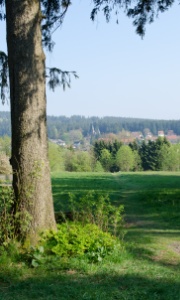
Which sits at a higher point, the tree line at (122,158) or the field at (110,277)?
the field at (110,277)

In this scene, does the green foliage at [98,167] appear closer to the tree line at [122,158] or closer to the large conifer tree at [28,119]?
the tree line at [122,158]

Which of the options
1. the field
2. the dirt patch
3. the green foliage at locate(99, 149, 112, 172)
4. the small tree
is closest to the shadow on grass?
the field

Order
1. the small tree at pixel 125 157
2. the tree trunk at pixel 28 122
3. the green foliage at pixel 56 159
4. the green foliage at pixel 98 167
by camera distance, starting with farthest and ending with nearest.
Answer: the green foliage at pixel 56 159
the small tree at pixel 125 157
the green foliage at pixel 98 167
the tree trunk at pixel 28 122

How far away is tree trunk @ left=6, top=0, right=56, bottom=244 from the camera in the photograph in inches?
246

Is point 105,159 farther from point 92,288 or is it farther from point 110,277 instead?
point 92,288

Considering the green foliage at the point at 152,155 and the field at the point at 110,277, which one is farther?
the green foliage at the point at 152,155

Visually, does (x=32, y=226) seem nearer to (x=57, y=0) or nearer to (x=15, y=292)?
(x=15, y=292)

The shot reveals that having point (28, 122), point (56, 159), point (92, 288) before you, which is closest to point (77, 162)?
point (56, 159)

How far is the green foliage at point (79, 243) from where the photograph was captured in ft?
19.3

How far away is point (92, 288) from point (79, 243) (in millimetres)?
1309

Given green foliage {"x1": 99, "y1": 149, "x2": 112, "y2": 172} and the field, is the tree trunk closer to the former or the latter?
the field

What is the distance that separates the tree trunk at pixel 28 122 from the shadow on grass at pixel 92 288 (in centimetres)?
124

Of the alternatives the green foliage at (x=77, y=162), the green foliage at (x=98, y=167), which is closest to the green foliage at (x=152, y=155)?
the green foliage at (x=98, y=167)

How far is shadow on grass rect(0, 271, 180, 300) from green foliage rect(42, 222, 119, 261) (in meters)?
0.60
